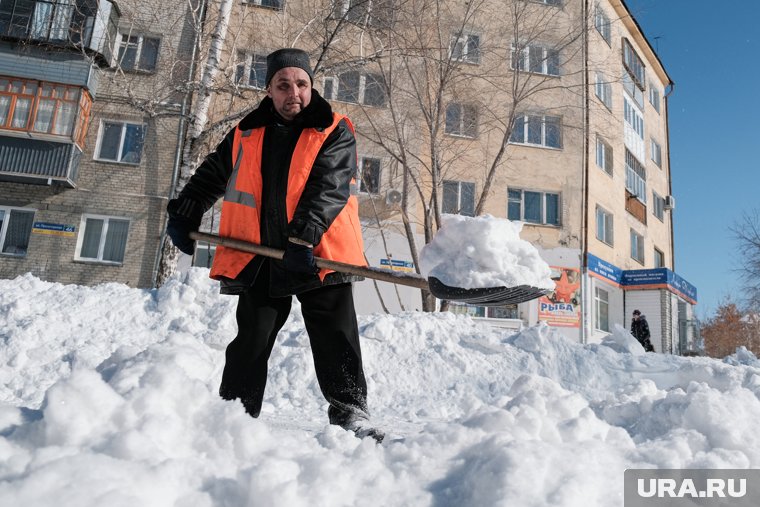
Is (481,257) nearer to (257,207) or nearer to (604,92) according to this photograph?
(257,207)

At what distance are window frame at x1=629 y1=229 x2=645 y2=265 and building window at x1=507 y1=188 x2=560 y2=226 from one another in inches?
241

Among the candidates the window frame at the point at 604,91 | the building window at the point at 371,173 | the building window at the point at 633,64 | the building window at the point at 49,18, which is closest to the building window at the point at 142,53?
the building window at the point at 49,18

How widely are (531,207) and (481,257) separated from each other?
15.4 m

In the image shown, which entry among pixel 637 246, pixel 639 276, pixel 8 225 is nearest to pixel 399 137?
pixel 8 225

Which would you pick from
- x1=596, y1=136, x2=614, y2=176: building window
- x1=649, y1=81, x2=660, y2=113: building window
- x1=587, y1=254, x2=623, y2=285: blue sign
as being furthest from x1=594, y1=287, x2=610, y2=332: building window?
x1=649, y1=81, x2=660, y2=113: building window

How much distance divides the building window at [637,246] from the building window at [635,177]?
4.93 feet

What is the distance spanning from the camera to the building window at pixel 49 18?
1441cm

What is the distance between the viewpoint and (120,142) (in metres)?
15.7

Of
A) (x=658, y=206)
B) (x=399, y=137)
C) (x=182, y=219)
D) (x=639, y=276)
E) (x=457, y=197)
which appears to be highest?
(x=658, y=206)

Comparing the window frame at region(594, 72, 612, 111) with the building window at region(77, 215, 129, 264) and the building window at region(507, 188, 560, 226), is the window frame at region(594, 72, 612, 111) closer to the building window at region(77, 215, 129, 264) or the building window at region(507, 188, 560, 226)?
the building window at region(507, 188, 560, 226)

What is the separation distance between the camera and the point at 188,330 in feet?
19.4

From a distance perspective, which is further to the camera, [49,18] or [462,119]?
[49,18]

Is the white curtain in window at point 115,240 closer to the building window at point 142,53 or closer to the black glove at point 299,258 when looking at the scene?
the building window at point 142,53

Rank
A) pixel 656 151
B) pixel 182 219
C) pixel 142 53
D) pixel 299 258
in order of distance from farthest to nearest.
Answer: pixel 656 151 < pixel 142 53 < pixel 182 219 < pixel 299 258
